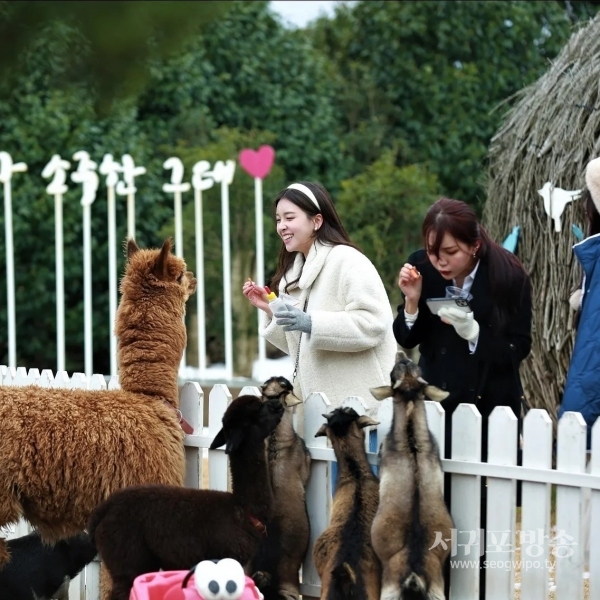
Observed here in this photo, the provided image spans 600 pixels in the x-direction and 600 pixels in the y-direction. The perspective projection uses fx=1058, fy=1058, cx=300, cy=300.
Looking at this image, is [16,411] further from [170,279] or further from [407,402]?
[407,402]

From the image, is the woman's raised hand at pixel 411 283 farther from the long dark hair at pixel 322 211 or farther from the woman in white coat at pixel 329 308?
the long dark hair at pixel 322 211

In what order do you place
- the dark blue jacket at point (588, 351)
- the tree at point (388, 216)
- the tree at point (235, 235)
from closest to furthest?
the dark blue jacket at point (588, 351)
the tree at point (388, 216)
the tree at point (235, 235)

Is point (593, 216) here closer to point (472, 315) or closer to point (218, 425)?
point (472, 315)

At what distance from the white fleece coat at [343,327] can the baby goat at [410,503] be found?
0.41 metres

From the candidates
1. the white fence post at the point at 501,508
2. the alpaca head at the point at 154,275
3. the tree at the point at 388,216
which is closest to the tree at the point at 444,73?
the tree at the point at 388,216

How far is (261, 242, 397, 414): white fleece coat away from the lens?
391 centimetres

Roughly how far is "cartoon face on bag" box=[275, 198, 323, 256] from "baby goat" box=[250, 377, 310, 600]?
0.63 m

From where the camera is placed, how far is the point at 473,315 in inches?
154

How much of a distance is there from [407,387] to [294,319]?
0.57 metres

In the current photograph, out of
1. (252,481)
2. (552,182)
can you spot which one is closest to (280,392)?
(252,481)

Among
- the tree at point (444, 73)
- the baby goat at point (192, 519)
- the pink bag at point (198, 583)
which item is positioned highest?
the tree at point (444, 73)

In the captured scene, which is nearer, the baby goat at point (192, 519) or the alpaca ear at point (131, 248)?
the baby goat at point (192, 519)

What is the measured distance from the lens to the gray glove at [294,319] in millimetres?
3871

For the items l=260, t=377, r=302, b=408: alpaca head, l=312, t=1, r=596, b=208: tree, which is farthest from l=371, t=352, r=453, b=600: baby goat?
l=312, t=1, r=596, b=208: tree
